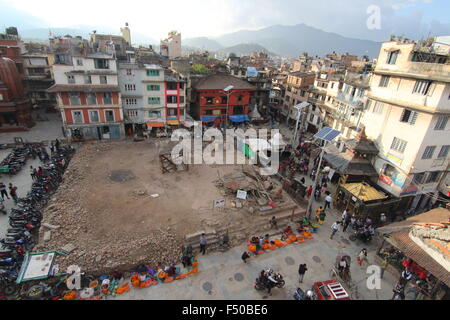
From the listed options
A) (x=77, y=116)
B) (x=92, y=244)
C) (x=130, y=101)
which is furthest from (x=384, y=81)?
(x=77, y=116)

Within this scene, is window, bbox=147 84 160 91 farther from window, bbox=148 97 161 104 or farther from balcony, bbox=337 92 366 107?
balcony, bbox=337 92 366 107

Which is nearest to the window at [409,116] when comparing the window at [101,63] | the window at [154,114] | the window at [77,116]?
the window at [154,114]

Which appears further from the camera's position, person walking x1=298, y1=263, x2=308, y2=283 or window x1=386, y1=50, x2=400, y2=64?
window x1=386, y1=50, x2=400, y2=64

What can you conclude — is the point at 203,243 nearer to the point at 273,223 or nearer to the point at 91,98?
the point at 273,223

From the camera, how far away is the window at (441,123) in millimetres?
21594

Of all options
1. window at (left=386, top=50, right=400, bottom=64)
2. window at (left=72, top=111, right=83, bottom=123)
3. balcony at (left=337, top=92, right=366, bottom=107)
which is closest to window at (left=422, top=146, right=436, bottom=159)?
window at (left=386, top=50, right=400, bottom=64)

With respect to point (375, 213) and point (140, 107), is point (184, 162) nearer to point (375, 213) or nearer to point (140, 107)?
→ point (140, 107)

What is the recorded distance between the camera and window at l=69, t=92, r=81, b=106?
1361 inches

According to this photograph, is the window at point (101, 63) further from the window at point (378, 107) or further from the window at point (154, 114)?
the window at point (378, 107)

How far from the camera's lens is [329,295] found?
14867 mm

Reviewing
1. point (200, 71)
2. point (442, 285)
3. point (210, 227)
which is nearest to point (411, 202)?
point (442, 285)

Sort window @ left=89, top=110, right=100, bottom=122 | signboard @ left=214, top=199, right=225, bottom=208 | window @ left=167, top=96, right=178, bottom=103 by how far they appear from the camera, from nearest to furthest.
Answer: signboard @ left=214, top=199, right=225, bottom=208
window @ left=89, top=110, right=100, bottom=122
window @ left=167, top=96, right=178, bottom=103

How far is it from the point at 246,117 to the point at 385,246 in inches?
1423

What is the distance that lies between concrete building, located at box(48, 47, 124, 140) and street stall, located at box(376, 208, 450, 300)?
3808cm
